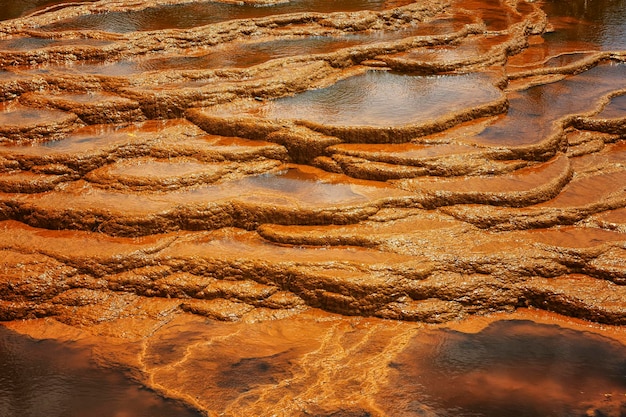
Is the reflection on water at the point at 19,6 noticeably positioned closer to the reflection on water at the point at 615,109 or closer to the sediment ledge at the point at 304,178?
the sediment ledge at the point at 304,178

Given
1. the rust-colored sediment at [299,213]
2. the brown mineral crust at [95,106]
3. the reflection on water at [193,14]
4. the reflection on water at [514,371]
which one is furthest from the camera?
the reflection on water at [193,14]

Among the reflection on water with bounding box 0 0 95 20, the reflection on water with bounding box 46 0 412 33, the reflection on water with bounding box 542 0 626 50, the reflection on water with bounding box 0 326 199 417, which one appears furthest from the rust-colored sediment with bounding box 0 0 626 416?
the reflection on water with bounding box 0 0 95 20

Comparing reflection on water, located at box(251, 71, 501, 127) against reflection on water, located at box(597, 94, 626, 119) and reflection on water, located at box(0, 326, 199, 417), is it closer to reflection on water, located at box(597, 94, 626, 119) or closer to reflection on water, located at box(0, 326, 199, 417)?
reflection on water, located at box(597, 94, 626, 119)

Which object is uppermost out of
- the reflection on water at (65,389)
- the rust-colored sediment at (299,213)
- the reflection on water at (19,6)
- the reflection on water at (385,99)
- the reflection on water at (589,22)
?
the reflection on water at (19,6)

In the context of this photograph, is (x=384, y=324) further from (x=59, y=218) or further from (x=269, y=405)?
(x=59, y=218)

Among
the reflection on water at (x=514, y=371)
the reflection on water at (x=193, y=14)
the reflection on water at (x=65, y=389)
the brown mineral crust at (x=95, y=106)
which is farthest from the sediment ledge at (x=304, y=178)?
the reflection on water at (x=193, y=14)

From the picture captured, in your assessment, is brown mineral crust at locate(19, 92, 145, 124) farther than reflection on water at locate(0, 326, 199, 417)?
Yes

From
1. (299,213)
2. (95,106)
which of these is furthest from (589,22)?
(95,106)
